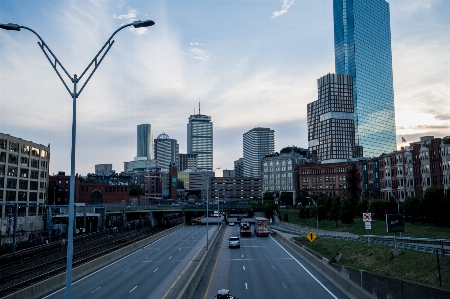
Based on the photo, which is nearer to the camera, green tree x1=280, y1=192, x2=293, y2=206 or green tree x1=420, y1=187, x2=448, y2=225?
green tree x1=420, y1=187, x2=448, y2=225

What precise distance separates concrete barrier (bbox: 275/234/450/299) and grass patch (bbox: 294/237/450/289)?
1.54 meters

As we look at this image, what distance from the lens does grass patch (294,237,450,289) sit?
26.4 metres

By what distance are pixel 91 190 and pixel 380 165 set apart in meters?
94.1

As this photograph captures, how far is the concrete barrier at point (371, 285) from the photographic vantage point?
71.2 feet

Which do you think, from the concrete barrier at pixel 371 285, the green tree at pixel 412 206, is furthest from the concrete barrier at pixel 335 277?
the green tree at pixel 412 206

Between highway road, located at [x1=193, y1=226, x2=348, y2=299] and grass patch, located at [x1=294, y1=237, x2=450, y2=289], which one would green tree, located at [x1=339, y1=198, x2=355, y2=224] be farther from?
grass patch, located at [x1=294, y1=237, x2=450, y2=289]

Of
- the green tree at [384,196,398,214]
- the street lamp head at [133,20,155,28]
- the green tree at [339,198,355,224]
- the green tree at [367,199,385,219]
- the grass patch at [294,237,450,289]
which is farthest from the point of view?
the green tree at [367,199,385,219]

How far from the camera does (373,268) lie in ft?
111

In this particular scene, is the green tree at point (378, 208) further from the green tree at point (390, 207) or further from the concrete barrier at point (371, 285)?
the concrete barrier at point (371, 285)

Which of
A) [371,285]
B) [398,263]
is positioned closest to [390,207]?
[398,263]

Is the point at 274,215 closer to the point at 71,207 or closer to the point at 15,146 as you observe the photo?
the point at 15,146

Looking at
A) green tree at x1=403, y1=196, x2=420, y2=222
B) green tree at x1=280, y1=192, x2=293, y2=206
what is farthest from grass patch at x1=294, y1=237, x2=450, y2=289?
green tree at x1=280, y1=192, x2=293, y2=206

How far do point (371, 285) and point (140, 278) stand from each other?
68.3 feet

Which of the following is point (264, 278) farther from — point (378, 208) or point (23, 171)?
point (23, 171)
